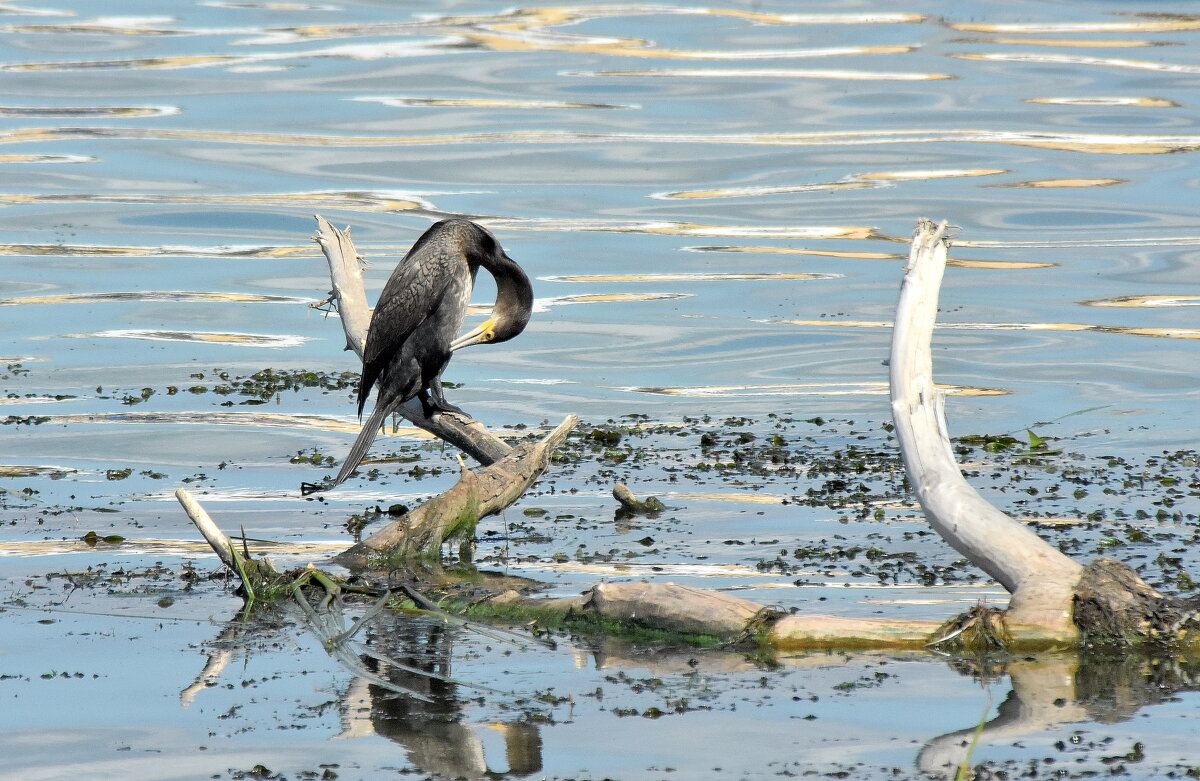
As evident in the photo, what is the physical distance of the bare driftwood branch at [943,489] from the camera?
18.9ft

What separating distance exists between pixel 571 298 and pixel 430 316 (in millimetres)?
7281

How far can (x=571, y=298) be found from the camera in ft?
53.6

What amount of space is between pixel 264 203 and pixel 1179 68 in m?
14.9

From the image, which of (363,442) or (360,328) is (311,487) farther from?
(360,328)

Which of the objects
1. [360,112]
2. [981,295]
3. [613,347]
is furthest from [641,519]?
[360,112]

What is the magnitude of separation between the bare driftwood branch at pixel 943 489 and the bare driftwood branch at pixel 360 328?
267 centimetres

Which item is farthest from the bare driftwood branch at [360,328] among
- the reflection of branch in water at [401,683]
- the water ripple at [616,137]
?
the water ripple at [616,137]

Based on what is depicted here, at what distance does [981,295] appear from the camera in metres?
15.9

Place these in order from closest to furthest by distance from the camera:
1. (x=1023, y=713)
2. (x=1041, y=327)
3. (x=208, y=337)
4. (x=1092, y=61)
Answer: (x=1023, y=713), (x=1041, y=327), (x=208, y=337), (x=1092, y=61)

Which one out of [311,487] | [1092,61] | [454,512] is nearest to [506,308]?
[311,487]

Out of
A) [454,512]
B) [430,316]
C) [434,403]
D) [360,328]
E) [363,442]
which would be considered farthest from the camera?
[360,328]

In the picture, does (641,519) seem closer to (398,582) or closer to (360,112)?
(398,582)

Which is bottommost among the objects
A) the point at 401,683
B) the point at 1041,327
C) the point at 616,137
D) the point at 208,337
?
the point at 208,337

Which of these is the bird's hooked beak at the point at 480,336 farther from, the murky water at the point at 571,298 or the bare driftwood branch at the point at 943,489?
the bare driftwood branch at the point at 943,489
